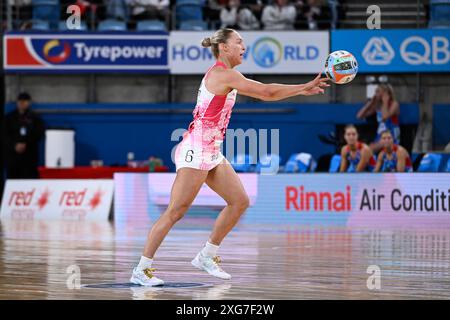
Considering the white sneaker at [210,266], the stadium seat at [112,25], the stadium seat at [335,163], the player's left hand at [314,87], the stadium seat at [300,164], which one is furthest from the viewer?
the stadium seat at [112,25]

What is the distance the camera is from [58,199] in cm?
2239

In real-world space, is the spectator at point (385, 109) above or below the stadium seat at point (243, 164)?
above

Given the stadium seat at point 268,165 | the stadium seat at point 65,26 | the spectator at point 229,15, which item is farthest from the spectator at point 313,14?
the stadium seat at point 65,26

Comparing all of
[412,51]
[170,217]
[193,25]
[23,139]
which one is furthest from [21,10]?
[170,217]

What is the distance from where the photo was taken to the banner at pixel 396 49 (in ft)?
75.7

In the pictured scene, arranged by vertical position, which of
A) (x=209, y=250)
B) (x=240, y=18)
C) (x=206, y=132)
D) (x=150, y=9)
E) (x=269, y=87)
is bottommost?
(x=209, y=250)

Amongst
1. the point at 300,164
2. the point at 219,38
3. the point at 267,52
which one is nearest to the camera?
the point at 219,38

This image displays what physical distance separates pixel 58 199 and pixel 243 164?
15.2ft

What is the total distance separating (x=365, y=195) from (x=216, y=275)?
9.47m

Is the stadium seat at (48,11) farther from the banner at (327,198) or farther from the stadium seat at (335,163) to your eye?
the stadium seat at (335,163)

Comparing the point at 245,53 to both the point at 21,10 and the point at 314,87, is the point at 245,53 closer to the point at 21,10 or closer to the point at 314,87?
the point at 21,10

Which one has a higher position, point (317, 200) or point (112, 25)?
point (112, 25)

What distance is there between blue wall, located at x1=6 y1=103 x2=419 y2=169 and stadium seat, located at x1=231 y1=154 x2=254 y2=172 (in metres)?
3.41

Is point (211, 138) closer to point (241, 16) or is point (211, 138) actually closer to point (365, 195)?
point (365, 195)
